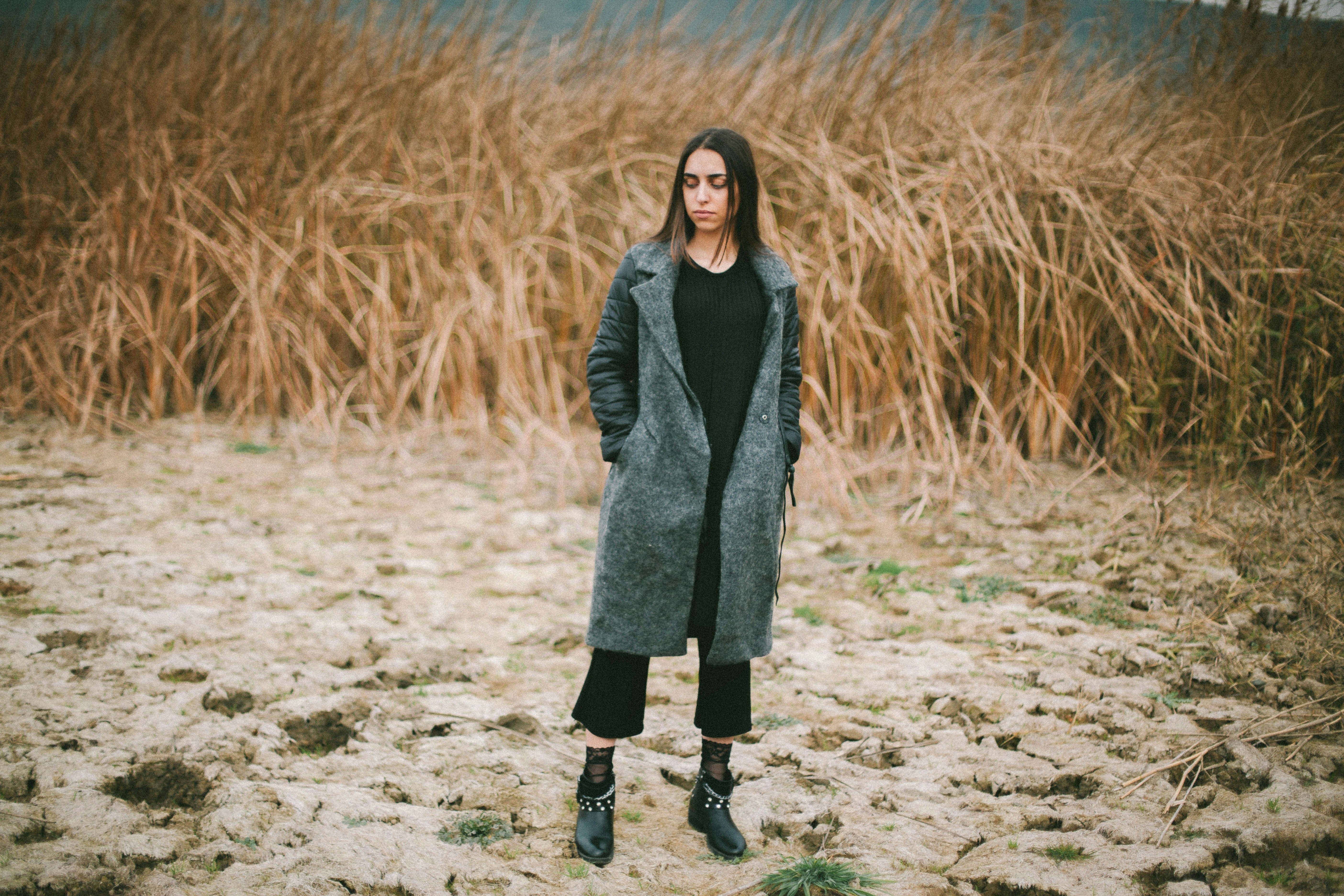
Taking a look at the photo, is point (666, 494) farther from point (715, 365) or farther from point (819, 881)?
point (819, 881)

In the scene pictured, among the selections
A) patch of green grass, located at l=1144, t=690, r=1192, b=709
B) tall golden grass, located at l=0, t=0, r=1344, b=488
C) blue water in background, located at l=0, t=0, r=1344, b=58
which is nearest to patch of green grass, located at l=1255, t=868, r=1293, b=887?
patch of green grass, located at l=1144, t=690, r=1192, b=709

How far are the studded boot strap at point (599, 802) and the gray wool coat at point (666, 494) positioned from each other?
287 millimetres

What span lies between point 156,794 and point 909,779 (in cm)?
152

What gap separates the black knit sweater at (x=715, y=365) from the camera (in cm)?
163

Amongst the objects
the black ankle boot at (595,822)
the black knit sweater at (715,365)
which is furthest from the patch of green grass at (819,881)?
the black knit sweater at (715,365)

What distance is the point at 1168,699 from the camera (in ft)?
6.84

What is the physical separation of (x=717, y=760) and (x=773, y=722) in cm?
42

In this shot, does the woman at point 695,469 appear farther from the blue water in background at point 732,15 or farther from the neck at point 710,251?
the blue water in background at point 732,15

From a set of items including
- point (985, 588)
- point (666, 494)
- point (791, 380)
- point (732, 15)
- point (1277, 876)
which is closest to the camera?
point (1277, 876)

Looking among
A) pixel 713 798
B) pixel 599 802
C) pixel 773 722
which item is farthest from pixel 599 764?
pixel 773 722

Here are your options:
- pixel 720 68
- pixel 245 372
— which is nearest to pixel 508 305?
pixel 245 372

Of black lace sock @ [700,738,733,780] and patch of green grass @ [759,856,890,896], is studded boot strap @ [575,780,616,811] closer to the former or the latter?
black lace sock @ [700,738,733,780]

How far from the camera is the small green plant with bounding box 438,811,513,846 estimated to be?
1.59 metres

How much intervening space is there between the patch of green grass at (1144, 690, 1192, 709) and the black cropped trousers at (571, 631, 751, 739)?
111 centimetres
